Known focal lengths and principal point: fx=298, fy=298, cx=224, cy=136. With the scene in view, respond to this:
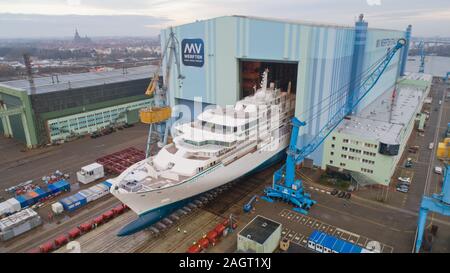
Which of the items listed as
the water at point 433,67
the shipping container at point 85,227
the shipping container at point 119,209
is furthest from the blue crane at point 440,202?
the water at point 433,67

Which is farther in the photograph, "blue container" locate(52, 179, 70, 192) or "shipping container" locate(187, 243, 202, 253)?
"blue container" locate(52, 179, 70, 192)

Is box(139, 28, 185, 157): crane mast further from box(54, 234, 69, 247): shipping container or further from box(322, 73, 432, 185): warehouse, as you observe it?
box(322, 73, 432, 185): warehouse

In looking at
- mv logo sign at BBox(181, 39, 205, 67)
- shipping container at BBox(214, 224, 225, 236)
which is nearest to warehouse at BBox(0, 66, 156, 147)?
mv logo sign at BBox(181, 39, 205, 67)

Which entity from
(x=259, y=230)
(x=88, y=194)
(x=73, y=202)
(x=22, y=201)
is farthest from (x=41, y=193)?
(x=259, y=230)

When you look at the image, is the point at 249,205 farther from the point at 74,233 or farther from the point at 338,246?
the point at 74,233

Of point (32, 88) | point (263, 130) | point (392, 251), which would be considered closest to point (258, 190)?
point (263, 130)

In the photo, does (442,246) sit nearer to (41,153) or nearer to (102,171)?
(102,171)

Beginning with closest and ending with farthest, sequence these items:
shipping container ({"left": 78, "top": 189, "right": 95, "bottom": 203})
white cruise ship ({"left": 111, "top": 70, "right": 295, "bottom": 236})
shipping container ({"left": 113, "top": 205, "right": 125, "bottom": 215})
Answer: white cruise ship ({"left": 111, "top": 70, "right": 295, "bottom": 236}), shipping container ({"left": 113, "top": 205, "right": 125, "bottom": 215}), shipping container ({"left": 78, "top": 189, "right": 95, "bottom": 203})
